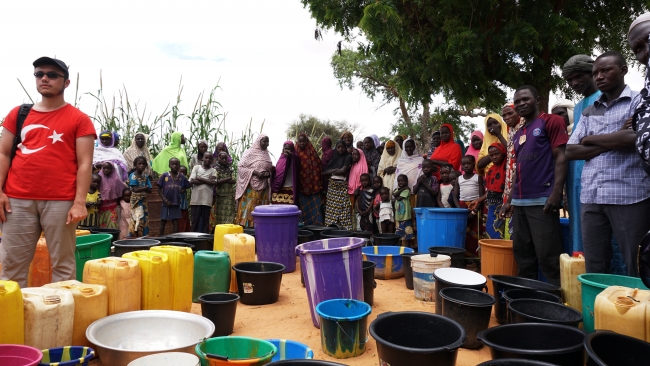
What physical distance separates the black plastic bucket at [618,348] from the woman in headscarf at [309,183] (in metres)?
5.15

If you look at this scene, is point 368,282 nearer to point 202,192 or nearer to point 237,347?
point 237,347

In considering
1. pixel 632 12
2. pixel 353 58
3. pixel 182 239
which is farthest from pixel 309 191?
pixel 353 58

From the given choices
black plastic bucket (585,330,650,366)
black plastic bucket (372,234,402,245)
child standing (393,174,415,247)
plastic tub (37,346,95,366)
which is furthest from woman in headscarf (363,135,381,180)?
plastic tub (37,346,95,366)

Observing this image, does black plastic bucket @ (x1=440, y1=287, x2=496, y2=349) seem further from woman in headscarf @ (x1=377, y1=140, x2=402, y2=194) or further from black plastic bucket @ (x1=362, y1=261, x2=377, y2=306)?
woman in headscarf @ (x1=377, y1=140, x2=402, y2=194)

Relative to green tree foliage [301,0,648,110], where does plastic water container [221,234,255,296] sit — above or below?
below

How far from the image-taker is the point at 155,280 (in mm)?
2918

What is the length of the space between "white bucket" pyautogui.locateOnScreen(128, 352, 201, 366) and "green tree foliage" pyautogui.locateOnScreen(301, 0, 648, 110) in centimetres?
446

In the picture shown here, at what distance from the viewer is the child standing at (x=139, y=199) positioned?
637 cm

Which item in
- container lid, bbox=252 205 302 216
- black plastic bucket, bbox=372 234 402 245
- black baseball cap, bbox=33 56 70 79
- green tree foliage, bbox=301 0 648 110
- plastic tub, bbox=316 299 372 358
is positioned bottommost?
plastic tub, bbox=316 299 372 358

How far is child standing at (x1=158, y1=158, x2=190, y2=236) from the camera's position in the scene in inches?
260

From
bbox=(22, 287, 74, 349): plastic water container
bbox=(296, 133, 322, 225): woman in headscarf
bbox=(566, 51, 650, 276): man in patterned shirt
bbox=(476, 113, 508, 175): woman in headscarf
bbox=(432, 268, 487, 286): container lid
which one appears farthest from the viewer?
bbox=(296, 133, 322, 225): woman in headscarf

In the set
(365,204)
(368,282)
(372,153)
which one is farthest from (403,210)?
(368,282)

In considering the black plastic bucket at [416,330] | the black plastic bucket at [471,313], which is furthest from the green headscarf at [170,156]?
the black plastic bucket at [416,330]

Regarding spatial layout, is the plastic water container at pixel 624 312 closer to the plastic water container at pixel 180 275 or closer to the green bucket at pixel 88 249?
the plastic water container at pixel 180 275
